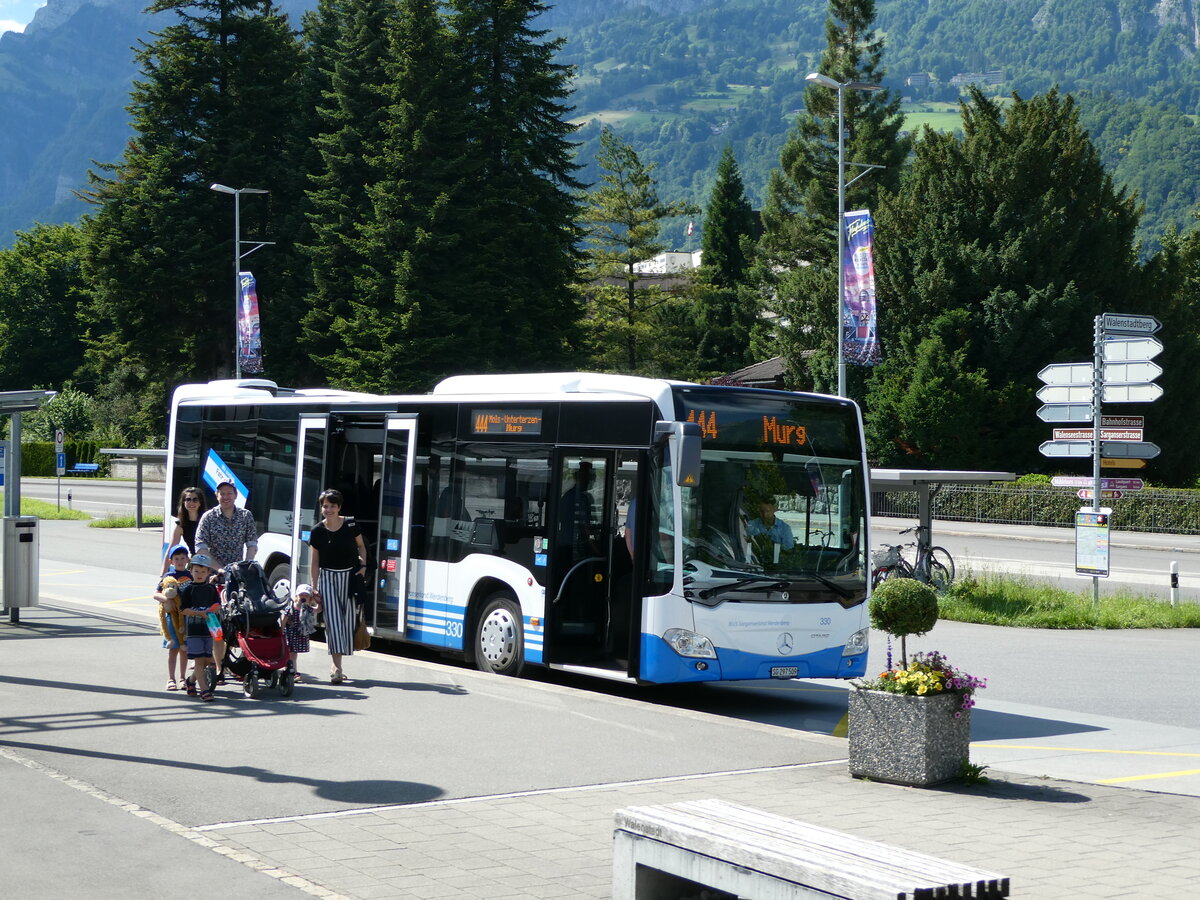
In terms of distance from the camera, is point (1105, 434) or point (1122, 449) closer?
point (1122, 449)

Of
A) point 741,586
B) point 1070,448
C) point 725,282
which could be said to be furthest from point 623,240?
point 741,586

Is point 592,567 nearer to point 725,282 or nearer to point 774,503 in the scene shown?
point 774,503

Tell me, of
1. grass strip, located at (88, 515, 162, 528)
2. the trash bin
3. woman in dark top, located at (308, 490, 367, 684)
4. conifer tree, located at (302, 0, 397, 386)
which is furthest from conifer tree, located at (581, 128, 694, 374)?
woman in dark top, located at (308, 490, 367, 684)

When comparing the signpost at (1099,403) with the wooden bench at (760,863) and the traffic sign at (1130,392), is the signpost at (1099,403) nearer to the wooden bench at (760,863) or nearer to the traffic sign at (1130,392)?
the traffic sign at (1130,392)

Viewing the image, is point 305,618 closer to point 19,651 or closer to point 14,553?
point 19,651

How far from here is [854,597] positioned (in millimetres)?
13109

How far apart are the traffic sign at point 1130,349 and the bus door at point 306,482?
35.0 feet

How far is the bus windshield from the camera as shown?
41.0 ft

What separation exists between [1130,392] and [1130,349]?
764 mm

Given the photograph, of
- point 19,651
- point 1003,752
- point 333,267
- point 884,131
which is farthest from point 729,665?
point 884,131

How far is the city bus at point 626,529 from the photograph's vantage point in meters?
12.4

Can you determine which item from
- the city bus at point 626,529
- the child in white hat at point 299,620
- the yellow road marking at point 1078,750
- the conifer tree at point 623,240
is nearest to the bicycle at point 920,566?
the city bus at point 626,529

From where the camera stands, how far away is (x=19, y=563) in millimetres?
17906

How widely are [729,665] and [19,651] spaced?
778 cm
